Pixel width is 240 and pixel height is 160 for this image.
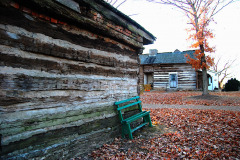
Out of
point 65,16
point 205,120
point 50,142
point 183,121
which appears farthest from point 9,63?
point 205,120

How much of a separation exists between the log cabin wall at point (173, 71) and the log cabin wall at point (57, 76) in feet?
57.1

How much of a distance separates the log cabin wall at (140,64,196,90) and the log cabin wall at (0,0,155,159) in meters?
17.4

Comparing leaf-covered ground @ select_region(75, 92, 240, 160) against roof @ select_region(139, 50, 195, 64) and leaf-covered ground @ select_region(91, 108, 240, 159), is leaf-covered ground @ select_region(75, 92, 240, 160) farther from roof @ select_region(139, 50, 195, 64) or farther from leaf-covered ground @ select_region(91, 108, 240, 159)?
roof @ select_region(139, 50, 195, 64)

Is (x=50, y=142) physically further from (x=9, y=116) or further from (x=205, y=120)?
(x=205, y=120)

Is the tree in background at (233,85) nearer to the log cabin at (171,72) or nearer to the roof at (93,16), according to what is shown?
the log cabin at (171,72)

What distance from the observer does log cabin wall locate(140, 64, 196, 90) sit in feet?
63.7

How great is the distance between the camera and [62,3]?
8.93 feet

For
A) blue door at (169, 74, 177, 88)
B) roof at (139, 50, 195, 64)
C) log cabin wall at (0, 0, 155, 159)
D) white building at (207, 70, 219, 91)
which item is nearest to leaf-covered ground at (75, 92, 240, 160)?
log cabin wall at (0, 0, 155, 159)

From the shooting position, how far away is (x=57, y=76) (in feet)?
9.22

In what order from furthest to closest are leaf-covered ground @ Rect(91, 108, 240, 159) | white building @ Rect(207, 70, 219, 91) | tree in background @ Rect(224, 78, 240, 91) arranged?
1. white building @ Rect(207, 70, 219, 91)
2. tree in background @ Rect(224, 78, 240, 91)
3. leaf-covered ground @ Rect(91, 108, 240, 159)

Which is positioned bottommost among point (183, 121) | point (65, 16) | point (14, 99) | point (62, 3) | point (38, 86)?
point (183, 121)

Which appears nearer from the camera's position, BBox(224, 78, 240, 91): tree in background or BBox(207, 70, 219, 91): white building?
BBox(224, 78, 240, 91): tree in background

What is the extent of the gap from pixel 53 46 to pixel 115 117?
7.97 feet

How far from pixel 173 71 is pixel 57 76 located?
63.5 ft
